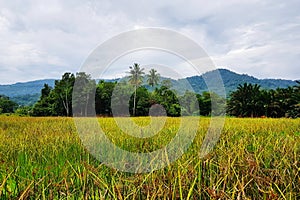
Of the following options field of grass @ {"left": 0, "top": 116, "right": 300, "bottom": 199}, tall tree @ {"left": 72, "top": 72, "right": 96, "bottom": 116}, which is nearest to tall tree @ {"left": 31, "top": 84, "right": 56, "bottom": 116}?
tall tree @ {"left": 72, "top": 72, "right": 96, "bottom": 116}

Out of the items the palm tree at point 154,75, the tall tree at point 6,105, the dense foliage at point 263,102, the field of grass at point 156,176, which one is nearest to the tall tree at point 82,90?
the palm tree at point 154,75

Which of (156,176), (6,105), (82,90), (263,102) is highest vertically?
(263,102)

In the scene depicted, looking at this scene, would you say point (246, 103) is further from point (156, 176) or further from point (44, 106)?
point (156, 176)

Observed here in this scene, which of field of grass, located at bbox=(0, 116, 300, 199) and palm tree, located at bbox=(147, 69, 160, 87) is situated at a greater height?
palm tree, located at bbox=(147, 69, 160, 87)

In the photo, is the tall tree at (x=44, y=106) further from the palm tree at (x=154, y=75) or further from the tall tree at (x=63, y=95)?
the palm tree at (x=154, y=75)

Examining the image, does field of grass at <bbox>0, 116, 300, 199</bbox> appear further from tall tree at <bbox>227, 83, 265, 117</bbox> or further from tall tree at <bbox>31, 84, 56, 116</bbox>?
tall tree at <bbox>31, 84, 56, 116</bbox>

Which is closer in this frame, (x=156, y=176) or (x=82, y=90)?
(x=156, y=176)

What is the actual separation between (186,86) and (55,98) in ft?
133

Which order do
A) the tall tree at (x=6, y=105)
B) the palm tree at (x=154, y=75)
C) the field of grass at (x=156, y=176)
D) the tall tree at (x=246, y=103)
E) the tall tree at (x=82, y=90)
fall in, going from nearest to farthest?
1. the field of grass at (x=156, y=176)
2. the tall tree at (x=82, y=90)
3. the palm tree at (x=154, y=75)
4. the tall tree at (x=246, y=103)
5. the tall tree at (x=6, y=105)

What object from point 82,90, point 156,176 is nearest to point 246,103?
point 82,90

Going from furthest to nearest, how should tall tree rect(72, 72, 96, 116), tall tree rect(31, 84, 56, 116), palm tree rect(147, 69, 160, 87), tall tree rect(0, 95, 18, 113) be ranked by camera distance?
tall tree rect(0, 95, 18, 113)
tall tree rect(31, 84, 56, 116)
palm tree rect(147, 69, 160, 87)
tall tree rect(72, 72, 96, 116)

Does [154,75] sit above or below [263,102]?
below

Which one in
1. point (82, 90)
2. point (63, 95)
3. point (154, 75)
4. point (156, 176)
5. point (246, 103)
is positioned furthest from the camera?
point (63, 95)

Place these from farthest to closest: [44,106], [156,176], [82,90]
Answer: [44,106], [82,90], [156,176]
